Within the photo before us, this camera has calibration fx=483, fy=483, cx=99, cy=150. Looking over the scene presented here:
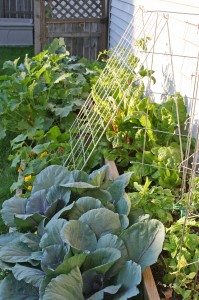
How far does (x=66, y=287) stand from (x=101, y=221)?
42cm

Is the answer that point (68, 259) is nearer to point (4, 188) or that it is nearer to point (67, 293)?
point (67, 293)

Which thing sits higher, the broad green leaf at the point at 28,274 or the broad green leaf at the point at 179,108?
the broad green leaf at the point at 179,108

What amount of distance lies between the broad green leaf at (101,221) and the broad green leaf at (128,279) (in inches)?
9.3

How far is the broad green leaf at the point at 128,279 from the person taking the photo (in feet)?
6.71

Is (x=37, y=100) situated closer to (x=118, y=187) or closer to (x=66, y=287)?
(x=118, y=187)

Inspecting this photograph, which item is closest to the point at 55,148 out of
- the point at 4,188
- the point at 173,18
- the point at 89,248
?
the point at 4,188

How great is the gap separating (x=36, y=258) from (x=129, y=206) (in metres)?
0.55

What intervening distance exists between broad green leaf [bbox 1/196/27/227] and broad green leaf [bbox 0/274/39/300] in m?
0.46

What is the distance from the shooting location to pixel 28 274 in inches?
88.4

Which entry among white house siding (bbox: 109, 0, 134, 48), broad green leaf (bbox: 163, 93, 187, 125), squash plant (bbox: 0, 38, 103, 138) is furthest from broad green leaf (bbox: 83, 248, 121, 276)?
white house siding (bbox: 109, 0, 134, 48)

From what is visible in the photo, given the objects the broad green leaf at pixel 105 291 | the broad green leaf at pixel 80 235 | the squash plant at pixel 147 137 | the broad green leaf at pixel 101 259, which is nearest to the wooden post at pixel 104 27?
the squash plant at pixel 147 137

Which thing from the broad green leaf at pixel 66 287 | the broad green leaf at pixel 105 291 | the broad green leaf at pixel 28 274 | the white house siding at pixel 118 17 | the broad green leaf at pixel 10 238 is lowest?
the broad green leaf at pixel 10 238

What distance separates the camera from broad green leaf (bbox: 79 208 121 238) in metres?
2.34

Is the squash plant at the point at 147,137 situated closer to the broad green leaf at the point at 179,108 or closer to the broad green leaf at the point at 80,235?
the broad green leaf at the point at 179,108
